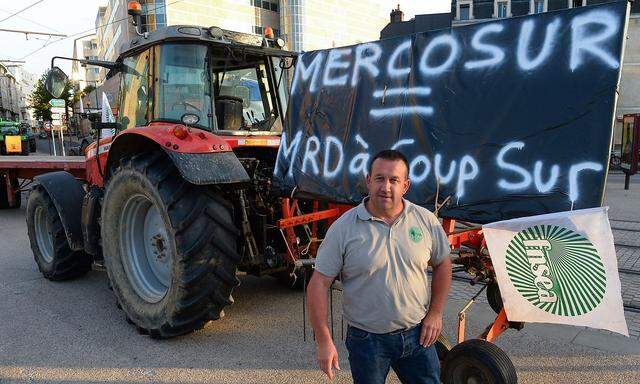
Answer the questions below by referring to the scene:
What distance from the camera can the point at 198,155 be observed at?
3549 mm

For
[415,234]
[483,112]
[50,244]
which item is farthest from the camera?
[50,244]

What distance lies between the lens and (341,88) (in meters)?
3.42

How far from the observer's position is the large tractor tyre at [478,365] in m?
2.51

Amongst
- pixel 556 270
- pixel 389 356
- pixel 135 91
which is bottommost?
pixel 389 356

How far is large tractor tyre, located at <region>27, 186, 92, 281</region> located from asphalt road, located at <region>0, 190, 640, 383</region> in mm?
505

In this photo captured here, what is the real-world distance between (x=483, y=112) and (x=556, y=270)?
3.03 feet

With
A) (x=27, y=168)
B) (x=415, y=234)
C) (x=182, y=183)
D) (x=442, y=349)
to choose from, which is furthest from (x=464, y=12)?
(x=415, y=234)

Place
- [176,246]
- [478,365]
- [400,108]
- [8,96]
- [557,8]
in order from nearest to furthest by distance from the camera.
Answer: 1. [478,365]
2. [400,108]
3. [176,246]
4. [557,8]
5. [8,96]

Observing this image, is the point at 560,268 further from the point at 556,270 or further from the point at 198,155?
the point at 198,155

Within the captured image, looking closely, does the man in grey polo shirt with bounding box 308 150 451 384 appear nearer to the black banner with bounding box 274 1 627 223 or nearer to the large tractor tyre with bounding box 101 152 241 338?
the black banner with bounding box 274 1 627 223

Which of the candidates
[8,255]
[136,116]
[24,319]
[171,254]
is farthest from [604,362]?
[8,255]

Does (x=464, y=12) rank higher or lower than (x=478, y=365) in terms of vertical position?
higher

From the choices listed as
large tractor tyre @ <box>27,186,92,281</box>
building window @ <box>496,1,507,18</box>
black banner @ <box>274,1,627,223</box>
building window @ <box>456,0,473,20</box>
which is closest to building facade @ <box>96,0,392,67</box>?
building window @ <box>456,0,473,20</box>

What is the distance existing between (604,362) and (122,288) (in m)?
3.70
